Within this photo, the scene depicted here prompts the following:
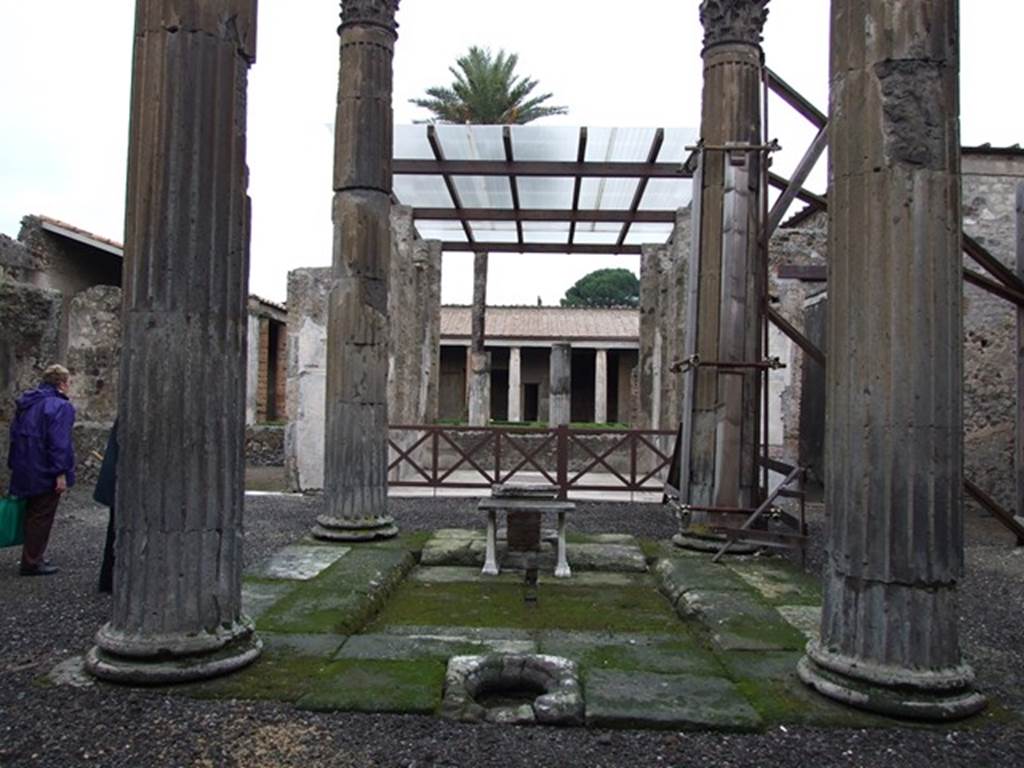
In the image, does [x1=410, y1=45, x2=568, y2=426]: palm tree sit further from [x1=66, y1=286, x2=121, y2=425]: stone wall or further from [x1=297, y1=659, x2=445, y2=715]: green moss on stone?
[x1=297, y1=659, x2=445, y2=715]: green moss on stone

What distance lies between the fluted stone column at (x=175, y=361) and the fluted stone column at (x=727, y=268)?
4.26 metres

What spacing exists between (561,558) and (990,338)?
8.08 metres

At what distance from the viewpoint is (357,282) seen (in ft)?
23.4

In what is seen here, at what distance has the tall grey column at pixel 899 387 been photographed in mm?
3258

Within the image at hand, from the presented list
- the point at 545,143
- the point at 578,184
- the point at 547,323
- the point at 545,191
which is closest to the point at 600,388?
the point at 547,323

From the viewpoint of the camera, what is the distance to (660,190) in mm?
13273

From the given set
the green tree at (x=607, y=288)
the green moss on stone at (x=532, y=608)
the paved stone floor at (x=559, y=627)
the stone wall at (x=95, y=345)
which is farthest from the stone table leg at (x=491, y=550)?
the green tree at (x=607, y=288)

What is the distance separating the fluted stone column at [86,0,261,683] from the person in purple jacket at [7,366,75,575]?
280 centimetres

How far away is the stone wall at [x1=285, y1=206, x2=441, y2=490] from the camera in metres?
10.9

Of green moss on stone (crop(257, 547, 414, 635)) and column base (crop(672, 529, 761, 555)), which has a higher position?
column base (crop(672, 529, 761, 555))

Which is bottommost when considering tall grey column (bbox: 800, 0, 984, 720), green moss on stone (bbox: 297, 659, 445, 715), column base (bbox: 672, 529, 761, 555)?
green moss on stone (bbox: 297, 659, 445, 715)

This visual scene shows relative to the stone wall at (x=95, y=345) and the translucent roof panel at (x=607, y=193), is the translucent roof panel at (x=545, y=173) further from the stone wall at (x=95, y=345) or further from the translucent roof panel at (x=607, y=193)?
the stone wall at (x=95, y=345)

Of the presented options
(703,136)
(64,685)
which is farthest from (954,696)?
(703,136)

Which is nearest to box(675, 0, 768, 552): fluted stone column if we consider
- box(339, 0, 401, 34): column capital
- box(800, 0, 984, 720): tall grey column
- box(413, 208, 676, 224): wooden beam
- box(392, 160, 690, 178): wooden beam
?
box(339, 0, 401, 34): column capital
